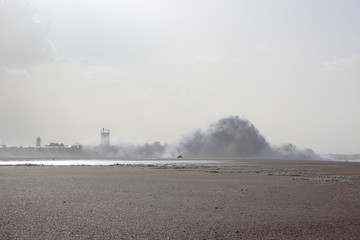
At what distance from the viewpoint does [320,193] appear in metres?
21.5

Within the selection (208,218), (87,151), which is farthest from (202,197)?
(87,151)

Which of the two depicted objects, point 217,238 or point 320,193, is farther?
point 320,193

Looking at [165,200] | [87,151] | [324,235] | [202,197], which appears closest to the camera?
[324,235]

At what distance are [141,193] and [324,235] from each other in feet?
34.8

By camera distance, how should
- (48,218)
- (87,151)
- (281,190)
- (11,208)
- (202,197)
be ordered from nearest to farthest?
1. (48,218)
2. (11,208)
3. (202,197)
4. (281,190)
5. (87,151)

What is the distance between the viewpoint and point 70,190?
2152 cm

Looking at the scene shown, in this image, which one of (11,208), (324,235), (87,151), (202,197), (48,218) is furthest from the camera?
(87,151)

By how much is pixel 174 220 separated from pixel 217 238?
254 cm

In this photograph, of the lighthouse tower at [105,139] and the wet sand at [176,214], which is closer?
the wet sand at [176,214]

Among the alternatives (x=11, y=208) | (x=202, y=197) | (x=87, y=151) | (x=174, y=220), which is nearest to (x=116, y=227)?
(x=174, y=220)

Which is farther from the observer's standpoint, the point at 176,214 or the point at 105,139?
the point at 105,139

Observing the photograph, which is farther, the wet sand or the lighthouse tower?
the lighthouse tower

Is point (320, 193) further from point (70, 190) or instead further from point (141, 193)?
point (70, 190)

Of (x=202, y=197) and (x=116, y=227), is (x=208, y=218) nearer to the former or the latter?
(x=116, y=227)
